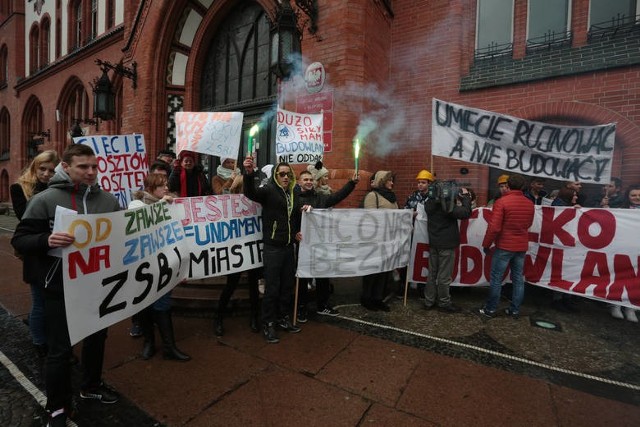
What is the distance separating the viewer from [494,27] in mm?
6520

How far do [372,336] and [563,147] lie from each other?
3.51 m

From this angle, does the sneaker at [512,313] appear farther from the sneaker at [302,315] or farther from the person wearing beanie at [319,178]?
the person wearing beanie at [319,178]

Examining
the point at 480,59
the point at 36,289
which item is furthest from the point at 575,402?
the point at 480,59

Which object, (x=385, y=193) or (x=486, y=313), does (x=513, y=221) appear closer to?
(x=486, y=313)

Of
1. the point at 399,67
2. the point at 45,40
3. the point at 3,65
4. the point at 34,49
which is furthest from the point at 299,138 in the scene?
the point at 3,65

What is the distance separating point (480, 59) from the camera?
6.55m

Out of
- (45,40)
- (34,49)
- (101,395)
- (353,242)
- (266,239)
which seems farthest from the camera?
(34,49)

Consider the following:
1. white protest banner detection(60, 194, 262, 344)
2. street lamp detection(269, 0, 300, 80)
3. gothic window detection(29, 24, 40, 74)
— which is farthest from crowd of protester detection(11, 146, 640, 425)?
gothic window detection(29, 24, 40, 74)

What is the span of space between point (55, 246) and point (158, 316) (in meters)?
1.33

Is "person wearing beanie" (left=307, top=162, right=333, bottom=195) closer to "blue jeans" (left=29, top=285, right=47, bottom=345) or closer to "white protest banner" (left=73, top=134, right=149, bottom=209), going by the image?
"white protest banner" (left=73, top=134, right=149, bottom=209)

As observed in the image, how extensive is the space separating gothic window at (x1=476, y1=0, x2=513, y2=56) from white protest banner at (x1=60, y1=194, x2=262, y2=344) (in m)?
5.79

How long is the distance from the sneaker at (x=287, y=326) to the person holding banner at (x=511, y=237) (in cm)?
245

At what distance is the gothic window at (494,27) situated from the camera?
6398mm

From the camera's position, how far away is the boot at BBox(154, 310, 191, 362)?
118 inches
